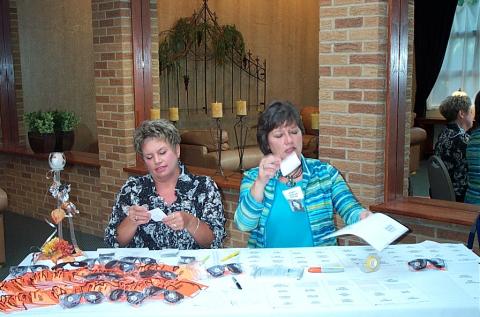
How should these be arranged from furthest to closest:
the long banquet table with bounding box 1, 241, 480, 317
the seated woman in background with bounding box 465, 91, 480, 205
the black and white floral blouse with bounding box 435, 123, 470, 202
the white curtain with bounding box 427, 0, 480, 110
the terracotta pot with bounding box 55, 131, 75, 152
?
the white curtain with bounding box 427, 0, 480, 110
the terracotta pot with bounding box 55, 131, 75, 152
the black and white floral blouse with bounding box 435, 123, 470, 202
the seated woman in background with bounding box 465, 91, 480, 205
the long banquet table with bounding box 1, 241, 480, 317

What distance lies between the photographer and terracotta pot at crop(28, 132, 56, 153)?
5.84 m

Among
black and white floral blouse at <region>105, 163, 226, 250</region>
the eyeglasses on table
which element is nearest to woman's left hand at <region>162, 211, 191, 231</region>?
black and white floral blouse at <region>105, 163, 226, 250</region>

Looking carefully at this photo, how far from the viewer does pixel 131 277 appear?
197 centimetres

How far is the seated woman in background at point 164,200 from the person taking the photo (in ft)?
8.57

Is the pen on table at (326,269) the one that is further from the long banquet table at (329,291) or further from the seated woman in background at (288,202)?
the seated woman in background at (288,202)

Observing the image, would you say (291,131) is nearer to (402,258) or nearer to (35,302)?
(402,258)

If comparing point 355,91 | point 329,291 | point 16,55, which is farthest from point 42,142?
point 329,291

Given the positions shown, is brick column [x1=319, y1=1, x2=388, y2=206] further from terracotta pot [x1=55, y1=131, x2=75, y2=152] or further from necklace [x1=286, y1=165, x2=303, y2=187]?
terracotta pot [x1=55, y1=131, x2=75, y2=152]

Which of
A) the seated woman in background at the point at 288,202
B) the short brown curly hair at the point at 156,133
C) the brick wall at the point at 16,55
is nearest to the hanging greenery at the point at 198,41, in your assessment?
the brick wall at the point at 16,55

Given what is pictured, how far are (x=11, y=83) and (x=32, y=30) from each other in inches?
44.9

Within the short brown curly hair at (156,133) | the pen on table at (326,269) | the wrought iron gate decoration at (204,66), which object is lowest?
the pen on table at (326,269)

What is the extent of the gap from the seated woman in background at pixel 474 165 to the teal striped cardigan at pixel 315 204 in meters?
1.62

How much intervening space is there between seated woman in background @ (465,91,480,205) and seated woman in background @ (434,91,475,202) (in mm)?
287

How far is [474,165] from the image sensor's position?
149 inches
